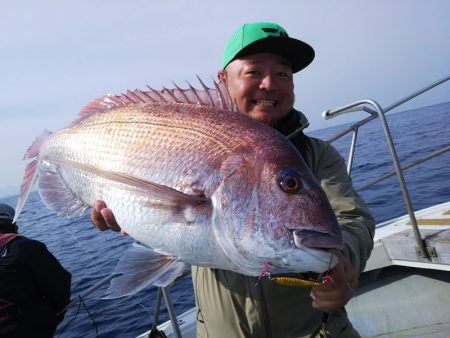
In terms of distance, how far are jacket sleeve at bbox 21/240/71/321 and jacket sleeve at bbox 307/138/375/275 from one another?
10.8 ft

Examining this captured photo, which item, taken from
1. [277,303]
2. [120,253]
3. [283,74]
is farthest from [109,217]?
[120,253]

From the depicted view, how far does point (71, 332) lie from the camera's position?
6863mm

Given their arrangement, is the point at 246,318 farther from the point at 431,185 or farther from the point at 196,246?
the point at 431,185

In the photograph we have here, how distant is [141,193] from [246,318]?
0.91 metres

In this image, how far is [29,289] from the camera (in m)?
3.82

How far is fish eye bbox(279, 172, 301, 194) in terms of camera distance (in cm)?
143

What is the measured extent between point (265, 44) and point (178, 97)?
70 cm

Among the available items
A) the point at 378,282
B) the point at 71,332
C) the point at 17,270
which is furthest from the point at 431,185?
the point at 17,270

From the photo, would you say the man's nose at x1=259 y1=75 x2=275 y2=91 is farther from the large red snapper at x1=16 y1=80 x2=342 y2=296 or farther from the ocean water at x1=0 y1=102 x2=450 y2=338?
the ocean water at x1=0 y1=102 x2=450 y2=338

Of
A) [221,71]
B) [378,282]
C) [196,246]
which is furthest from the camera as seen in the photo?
[378,282]

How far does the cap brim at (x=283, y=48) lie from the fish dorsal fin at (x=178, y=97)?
0.54 meters

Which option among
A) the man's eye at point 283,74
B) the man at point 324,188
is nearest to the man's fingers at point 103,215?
the man at point 324,188

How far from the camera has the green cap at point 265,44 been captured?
7.30ft

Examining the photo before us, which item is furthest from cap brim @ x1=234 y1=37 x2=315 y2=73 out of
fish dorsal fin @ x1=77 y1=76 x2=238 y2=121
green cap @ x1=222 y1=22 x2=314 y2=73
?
fish dorsal fin @ x1=77 y1=76 x2=238 y2=121
